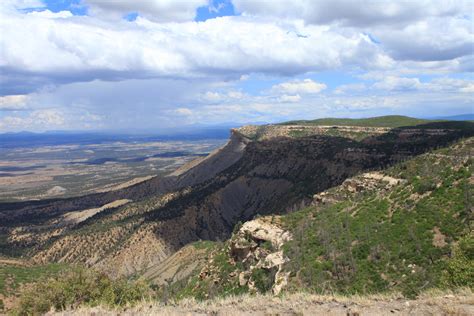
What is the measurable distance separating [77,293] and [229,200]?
310ft

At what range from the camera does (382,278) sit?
28016 mm

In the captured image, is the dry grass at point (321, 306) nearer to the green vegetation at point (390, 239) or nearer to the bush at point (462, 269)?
the bush at point (462, 269)

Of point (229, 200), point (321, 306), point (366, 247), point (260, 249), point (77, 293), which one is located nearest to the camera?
point (321, 306)

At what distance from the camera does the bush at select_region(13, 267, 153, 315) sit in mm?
24422

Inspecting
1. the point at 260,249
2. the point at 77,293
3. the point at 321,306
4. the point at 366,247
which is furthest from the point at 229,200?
the point at 321,306

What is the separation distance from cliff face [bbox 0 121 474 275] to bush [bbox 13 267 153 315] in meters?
60.5

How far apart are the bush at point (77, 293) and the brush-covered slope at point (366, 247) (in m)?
9.35

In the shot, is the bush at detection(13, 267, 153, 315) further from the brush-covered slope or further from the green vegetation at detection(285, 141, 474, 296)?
the green vegetation at detection(285, 141, 474, 296)

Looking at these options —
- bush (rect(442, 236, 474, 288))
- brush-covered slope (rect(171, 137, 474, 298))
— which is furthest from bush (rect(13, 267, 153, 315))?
bush (rect(442, 236, 474, 288))

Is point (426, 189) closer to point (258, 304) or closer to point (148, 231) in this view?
point (258, 304)

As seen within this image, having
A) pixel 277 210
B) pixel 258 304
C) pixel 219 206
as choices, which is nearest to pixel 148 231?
pixel 219 206

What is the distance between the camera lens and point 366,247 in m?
32.0

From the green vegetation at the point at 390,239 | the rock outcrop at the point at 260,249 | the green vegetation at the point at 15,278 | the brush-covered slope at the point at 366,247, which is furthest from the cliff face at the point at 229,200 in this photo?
the green vegetation at the point at 390,239

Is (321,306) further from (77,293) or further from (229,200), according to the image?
(229,200)
